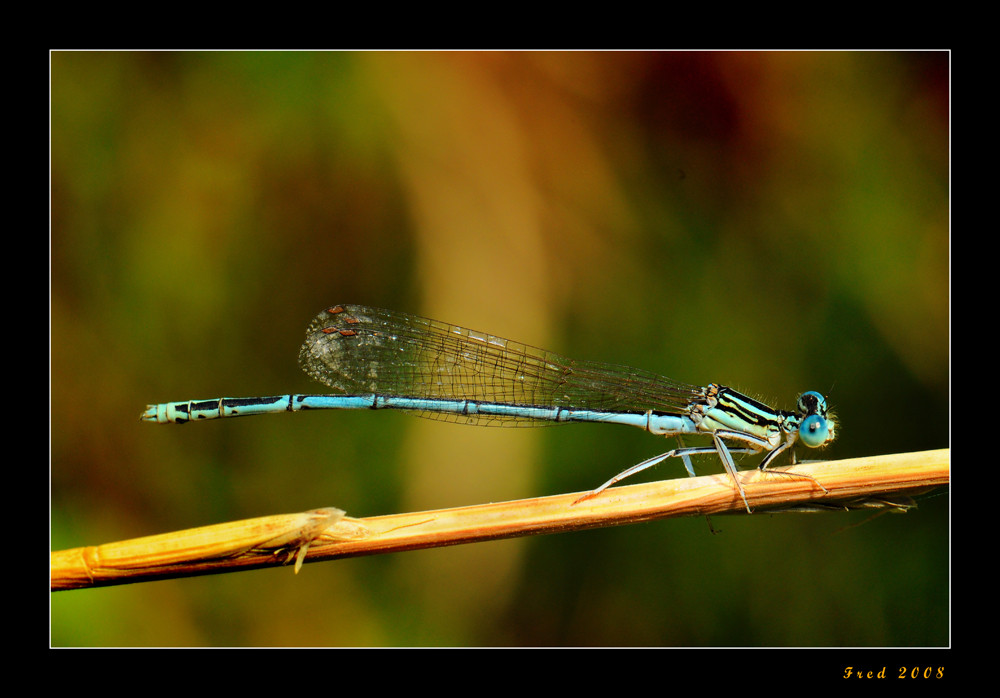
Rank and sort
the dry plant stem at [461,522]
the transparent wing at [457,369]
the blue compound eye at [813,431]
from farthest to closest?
the transparent wing at [457,369], the blue compound eye at [813,431], the dry plant stem at [461,522]

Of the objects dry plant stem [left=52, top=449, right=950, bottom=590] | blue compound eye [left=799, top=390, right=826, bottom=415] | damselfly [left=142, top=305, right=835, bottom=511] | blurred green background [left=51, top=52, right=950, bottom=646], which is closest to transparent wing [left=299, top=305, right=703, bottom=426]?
damselfly [left=142, top=305, right=835, bottom=511]

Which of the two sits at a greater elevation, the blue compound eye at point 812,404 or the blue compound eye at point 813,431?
the blue compound eye at point 812,404

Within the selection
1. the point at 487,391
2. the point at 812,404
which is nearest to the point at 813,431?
the point at 812,404

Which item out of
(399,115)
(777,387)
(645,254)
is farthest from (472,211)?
(777,387)

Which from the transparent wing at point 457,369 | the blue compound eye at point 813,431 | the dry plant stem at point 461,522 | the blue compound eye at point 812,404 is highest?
the transparent wing at point 457,369

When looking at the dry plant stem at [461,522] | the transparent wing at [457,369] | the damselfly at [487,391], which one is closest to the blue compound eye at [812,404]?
the damselfly at [487,391]

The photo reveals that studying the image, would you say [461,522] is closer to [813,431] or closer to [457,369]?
[457,369]

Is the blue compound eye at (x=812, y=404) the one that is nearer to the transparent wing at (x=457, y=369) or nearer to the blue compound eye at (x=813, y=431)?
the blue compound eye at (x=813, y=431)
